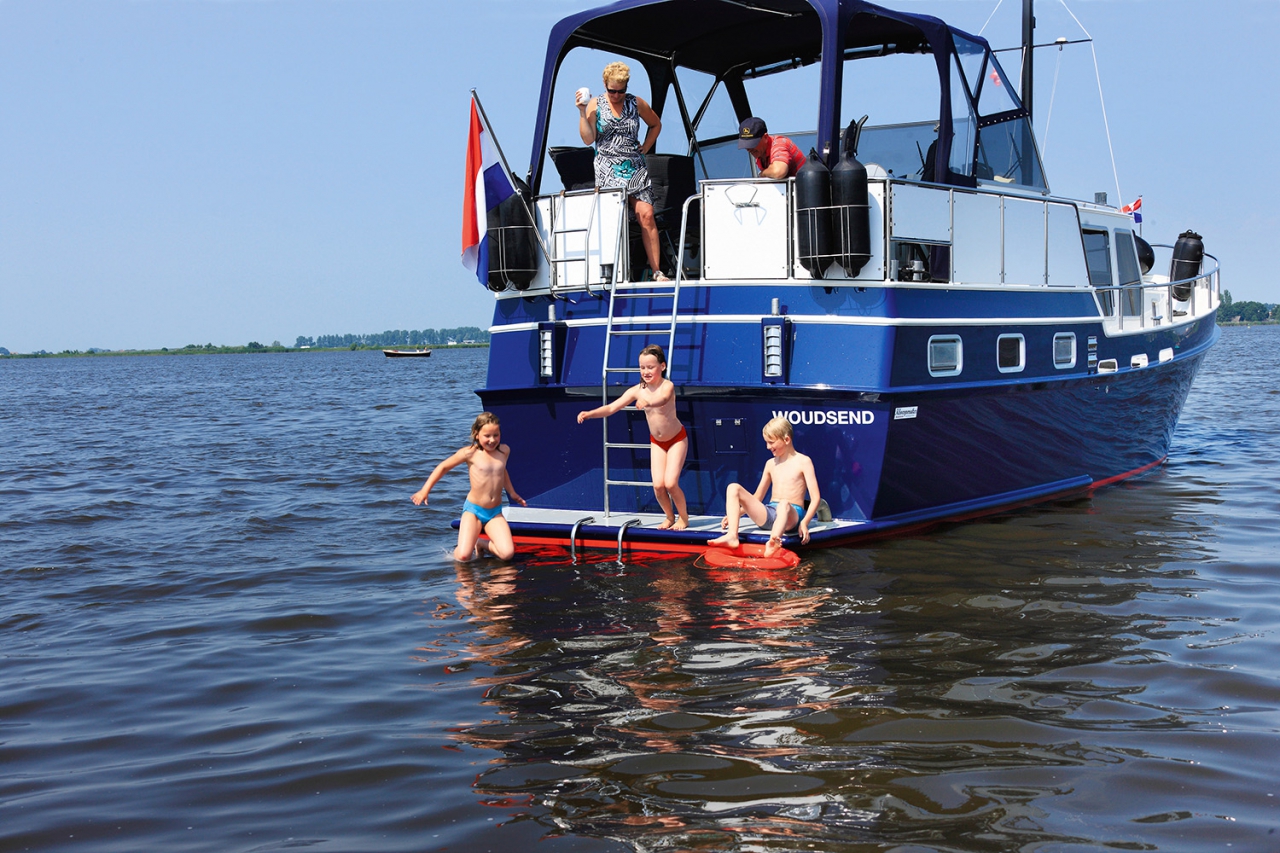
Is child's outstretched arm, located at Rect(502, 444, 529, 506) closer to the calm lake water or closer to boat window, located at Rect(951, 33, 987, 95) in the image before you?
the calm lake water

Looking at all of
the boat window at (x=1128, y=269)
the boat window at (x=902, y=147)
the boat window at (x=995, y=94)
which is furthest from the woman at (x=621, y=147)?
the boat window at (x=1128, y=269)

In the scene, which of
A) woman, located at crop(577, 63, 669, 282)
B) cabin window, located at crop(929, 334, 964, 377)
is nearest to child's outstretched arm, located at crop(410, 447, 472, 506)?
woman, located at crop(577, 63, 669, 282)

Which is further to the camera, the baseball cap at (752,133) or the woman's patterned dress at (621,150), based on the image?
the woman's patterned dress at (621,150)

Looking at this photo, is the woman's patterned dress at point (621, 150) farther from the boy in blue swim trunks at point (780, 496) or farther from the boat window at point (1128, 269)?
the boat window at point (1128, 269)

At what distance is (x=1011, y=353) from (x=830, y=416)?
2.11 m

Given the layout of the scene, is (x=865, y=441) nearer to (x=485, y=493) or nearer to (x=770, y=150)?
(x=770, y=150)

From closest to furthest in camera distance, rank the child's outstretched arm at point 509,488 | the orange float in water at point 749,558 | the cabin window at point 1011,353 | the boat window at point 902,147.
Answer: the orange float in water at point 749,558
the child's outstretched arm at point 509,488
the cabin window at point 1011,353
the boat window at point 902,147

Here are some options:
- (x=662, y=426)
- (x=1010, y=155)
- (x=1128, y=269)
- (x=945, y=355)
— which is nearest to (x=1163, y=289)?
(x=1128, y=269)

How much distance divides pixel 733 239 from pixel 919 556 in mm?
2757

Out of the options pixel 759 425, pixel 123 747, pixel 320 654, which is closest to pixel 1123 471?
pixel 759 425

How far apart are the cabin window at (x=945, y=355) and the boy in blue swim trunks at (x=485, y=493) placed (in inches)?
132

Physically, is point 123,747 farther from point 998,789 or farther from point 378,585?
point 998,789

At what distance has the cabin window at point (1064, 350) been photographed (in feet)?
32.1

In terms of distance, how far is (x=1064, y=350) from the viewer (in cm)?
991
